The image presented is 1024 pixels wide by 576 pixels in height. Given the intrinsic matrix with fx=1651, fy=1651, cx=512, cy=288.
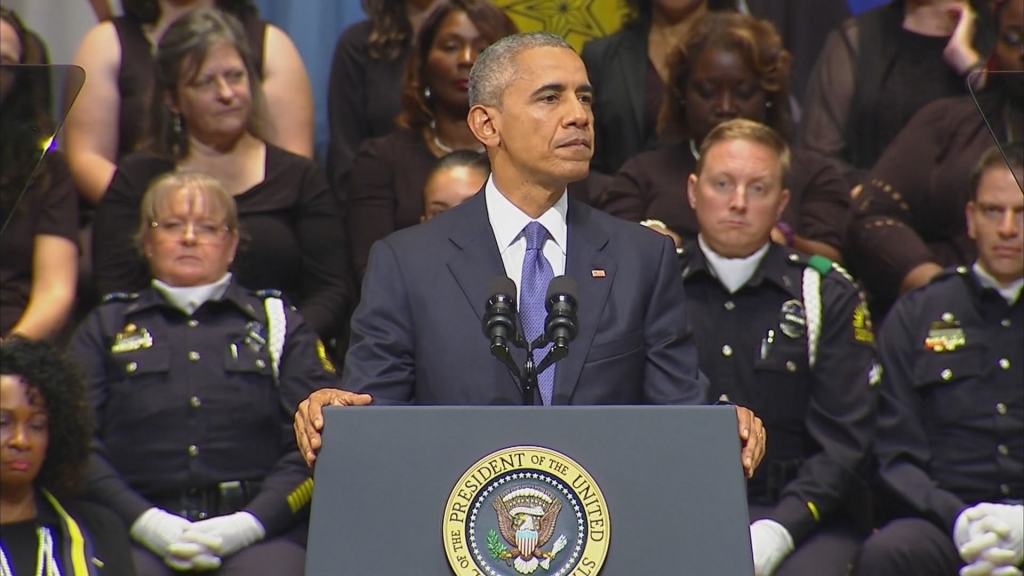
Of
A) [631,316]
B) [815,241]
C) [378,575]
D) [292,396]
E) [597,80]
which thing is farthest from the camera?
[597,80]

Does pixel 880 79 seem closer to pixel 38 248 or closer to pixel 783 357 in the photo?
pixel 783 357

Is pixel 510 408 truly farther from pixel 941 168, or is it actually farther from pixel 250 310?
pixel 941 168

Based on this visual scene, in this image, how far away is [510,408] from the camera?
262cm

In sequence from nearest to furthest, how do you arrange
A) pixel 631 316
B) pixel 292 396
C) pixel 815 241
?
pixel 631 316, pixel 292 396, pixel 815 241

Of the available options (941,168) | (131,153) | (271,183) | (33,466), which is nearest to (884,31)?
(941,168)

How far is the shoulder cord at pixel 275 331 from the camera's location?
452 cm

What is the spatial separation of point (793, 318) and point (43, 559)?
2.07m

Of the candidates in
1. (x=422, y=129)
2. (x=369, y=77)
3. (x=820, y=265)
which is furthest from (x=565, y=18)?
(x=820, y=265)

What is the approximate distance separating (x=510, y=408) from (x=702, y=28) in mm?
2833

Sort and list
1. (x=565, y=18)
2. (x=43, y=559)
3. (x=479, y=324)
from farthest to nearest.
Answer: (x=565, y=18) < (x=43, y=559) < (x=479, y=324)

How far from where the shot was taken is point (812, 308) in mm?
4562

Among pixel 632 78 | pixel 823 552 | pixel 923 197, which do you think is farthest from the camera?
pixel 632 78

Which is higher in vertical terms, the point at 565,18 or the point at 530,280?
the point at 565,18

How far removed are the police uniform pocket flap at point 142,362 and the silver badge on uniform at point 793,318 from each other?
1.67 meters
